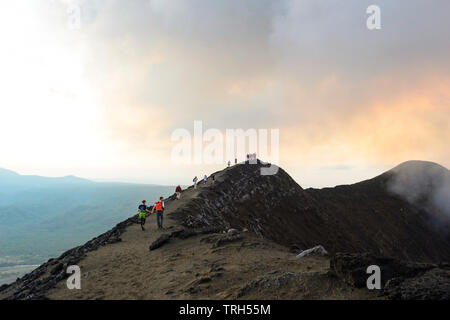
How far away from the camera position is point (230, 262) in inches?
546

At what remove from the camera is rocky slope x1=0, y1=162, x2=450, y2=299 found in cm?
897

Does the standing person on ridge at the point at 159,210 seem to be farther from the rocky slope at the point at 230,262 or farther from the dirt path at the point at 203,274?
the dirt path at the point at 203,274

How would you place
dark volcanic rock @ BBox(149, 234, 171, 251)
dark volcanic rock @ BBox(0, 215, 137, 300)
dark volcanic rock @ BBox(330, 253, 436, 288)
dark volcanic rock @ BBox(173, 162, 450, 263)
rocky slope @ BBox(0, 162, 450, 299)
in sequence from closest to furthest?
dark volcanic rock @ BBox(330, 253, 436, 288), rocky slope @ BBox(0, 162, 450, 299), dark volcanic rock @ BBox(0, 215, 137, 300), dark volcanic rock @ BBox(149, 234, 171, 251), dark volcanic rock @ BBox(173, 162, 450, 263)

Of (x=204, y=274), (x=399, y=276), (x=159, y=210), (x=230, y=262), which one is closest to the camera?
→ (x=399, y=276)

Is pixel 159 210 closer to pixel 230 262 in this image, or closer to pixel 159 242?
pixel 159 242
